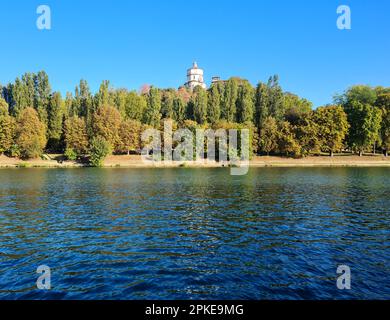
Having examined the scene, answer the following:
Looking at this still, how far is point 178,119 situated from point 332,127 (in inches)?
2572

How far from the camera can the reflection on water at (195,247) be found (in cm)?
1488

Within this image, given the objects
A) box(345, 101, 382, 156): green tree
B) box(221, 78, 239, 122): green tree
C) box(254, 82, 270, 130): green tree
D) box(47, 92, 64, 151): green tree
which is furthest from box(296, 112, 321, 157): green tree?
box(47, 92, 64, 151): green tree

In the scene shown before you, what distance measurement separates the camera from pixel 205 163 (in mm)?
113188

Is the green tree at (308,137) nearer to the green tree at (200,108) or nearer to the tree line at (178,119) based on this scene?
the tree line at (178,119)

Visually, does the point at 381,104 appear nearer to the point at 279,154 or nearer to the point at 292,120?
the point at 292,120

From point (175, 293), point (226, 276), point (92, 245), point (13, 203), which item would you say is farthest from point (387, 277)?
point (13, 203)

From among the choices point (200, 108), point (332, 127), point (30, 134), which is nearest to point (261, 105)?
point (200, 108)

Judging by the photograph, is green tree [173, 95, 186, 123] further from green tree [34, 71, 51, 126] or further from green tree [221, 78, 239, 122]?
green tree [34, 71, 51, 126]

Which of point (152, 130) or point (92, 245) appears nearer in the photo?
point (92, 245)

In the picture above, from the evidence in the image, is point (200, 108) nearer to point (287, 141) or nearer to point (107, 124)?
point (287, 141)

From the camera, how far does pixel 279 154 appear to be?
129 m

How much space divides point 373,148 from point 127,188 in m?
123

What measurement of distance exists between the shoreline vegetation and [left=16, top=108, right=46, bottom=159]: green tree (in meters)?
3.44

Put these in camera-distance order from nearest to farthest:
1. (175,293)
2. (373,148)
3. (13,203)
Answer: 1. (175,293)
2. (13,203)
3. (373,148)
